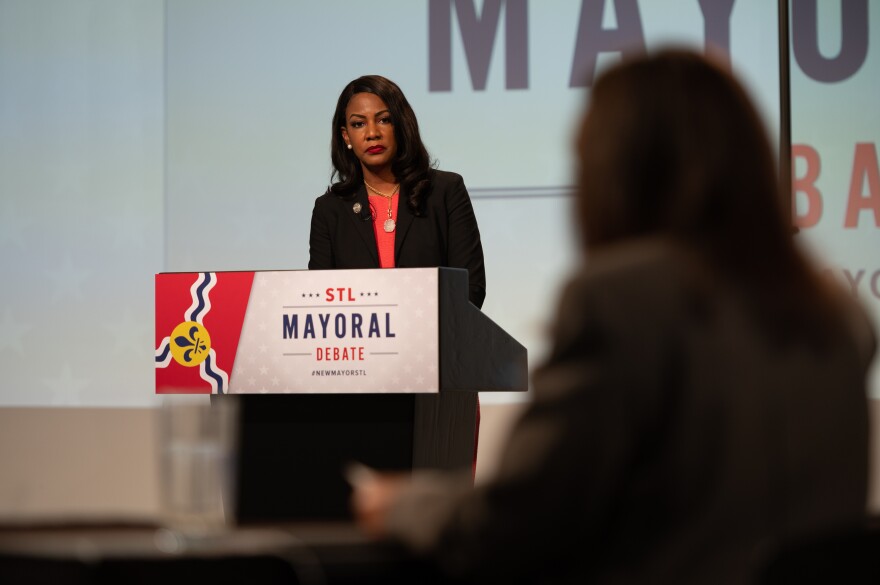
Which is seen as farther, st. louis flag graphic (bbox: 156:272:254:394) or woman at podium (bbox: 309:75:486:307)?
woman at podium (bbox: 309:75:486:307)

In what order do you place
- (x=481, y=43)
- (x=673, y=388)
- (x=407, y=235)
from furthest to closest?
(x=481, y=43) → (x=407, y=235) → (x=673, y=388)

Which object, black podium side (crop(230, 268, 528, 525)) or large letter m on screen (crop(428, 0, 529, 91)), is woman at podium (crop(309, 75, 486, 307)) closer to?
black podium side (crop(230, 268, 528, 525))

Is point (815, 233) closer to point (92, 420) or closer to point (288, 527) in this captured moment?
point (92, 420)

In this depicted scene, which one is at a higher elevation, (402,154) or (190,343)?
(402,154)

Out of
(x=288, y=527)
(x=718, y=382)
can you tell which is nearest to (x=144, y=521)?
(x=288, y=527)

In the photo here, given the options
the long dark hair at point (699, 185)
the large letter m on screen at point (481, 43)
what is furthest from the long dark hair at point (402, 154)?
the long dark hair at point (699, 185)

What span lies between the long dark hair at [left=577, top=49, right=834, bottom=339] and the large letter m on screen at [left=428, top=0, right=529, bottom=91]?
3.63 metres

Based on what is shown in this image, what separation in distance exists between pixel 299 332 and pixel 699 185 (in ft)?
4.41

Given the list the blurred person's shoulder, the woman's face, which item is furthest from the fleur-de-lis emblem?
the blurred person's shoulder

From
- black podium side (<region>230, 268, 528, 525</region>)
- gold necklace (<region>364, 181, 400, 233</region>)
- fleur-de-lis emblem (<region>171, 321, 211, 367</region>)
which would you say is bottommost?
black podium side (<region>230, 268, 528, 525</region>)

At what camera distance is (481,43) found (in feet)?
15.1

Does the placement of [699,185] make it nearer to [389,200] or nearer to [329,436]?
[329,436]

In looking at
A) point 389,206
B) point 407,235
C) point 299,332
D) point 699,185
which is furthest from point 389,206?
point 699,185

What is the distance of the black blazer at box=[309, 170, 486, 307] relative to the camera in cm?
292
